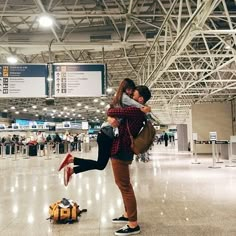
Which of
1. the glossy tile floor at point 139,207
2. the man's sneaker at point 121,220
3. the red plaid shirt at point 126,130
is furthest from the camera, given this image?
the man's sneaker at point 121,220

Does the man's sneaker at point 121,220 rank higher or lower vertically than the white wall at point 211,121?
lower

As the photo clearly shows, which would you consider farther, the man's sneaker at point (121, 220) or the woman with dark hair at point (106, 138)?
the man's sneaker at point (121, 220)

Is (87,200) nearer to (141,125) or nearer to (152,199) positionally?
(152,199)

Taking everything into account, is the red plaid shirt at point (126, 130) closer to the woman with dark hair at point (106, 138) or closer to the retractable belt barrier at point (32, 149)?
the woman with dark hair at point (106, 138)

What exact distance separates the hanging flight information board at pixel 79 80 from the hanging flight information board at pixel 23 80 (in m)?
Answer: 0.36

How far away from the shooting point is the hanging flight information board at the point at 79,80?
8.88 meters

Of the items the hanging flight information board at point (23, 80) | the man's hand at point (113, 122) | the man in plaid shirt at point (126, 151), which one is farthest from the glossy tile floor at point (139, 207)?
the hanging flight information board at point (23, 80)

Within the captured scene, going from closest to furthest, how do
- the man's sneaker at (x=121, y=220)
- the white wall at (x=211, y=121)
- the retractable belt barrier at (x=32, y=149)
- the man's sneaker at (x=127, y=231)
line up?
the man's sneaker at (x=127, y=231)
the man's sneaker at (x=121, y=220)
the retractable belt barrier at (x=32, y=149)
the white wall at (x=211, y=121)

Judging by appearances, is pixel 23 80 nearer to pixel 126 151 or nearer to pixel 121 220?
pixel 121 220

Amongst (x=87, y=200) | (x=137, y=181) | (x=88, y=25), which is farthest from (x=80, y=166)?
(x=88, y=25)

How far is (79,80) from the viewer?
888 centimetres

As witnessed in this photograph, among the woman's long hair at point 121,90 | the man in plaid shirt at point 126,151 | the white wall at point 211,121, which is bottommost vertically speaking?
the man in plaid shirt at point 126,151

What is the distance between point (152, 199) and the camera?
5707 mm

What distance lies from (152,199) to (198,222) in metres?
1.70
